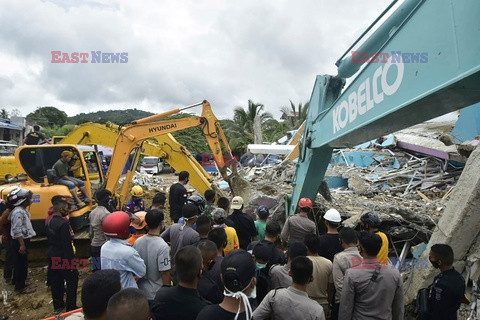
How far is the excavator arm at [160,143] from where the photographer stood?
25.2 ft

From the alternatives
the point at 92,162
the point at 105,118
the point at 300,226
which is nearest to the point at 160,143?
the point at 92,162

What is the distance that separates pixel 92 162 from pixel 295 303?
23.8 ft

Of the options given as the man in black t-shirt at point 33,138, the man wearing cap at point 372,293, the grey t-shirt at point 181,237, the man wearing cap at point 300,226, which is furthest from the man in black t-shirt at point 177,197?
the man in black t-shirt at point 33,138

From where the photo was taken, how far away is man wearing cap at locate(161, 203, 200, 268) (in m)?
3.69

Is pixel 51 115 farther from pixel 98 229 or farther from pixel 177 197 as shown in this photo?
pixel 98 229

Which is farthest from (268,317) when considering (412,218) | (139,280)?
(412,218)

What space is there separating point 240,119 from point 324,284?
79.8ft

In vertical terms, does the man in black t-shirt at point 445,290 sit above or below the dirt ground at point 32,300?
above

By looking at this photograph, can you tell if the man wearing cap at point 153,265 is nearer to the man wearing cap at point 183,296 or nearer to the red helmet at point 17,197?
the man wearing cap at point 183,296

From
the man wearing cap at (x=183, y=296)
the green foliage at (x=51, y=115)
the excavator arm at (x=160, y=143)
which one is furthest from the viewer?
the green foliage at (x=51, y=115)

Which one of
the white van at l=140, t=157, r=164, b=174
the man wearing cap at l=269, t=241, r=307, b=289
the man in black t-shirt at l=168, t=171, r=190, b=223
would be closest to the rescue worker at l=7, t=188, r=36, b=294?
the man in black t-shirt at l=168, t=171, r=190, b=223

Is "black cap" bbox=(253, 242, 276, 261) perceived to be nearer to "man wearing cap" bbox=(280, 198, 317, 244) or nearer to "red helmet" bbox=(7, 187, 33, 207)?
"man wearing cap" bbox=(280, 198, 317, 244)

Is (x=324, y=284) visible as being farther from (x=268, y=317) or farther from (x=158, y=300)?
(x=158, y=300)

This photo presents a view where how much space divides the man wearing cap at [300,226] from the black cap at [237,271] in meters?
2.11
